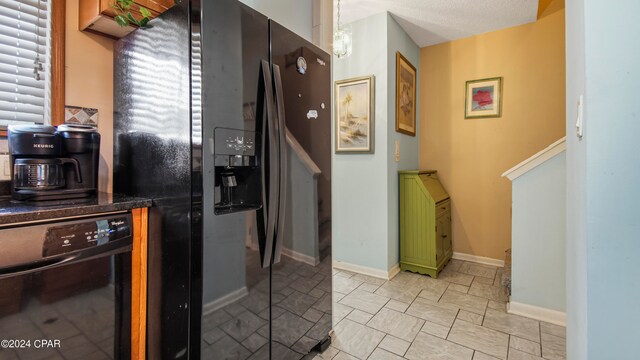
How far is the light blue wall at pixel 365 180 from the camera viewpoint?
296cm

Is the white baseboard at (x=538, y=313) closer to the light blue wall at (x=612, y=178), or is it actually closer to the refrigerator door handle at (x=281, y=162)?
the light blue wall at (x=612, y=178)

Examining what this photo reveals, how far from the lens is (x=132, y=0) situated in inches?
49.9

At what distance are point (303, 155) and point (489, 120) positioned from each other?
2836mm

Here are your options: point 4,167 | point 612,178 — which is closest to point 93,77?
point 4,167

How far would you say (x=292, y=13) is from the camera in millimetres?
1935

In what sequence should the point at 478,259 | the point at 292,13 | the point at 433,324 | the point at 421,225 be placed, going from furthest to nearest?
the point at 478,259, the point at 421,225, the point at 433,324, the point at 292,13

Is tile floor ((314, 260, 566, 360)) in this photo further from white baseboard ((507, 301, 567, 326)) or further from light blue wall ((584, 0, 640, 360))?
light blue wall ((584, 0, 640, 360))

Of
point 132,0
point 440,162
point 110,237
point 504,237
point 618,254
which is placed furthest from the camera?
point 440,162

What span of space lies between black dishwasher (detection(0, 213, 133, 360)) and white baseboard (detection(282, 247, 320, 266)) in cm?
66

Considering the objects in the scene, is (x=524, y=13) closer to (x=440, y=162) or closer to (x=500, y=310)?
(x=440, y=162)

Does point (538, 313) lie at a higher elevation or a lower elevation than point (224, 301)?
lower

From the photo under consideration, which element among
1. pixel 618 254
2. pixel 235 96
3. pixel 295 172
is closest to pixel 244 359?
pixel 295 172

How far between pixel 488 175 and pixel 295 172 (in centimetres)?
284

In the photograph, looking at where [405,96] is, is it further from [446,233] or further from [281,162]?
[281,162]
